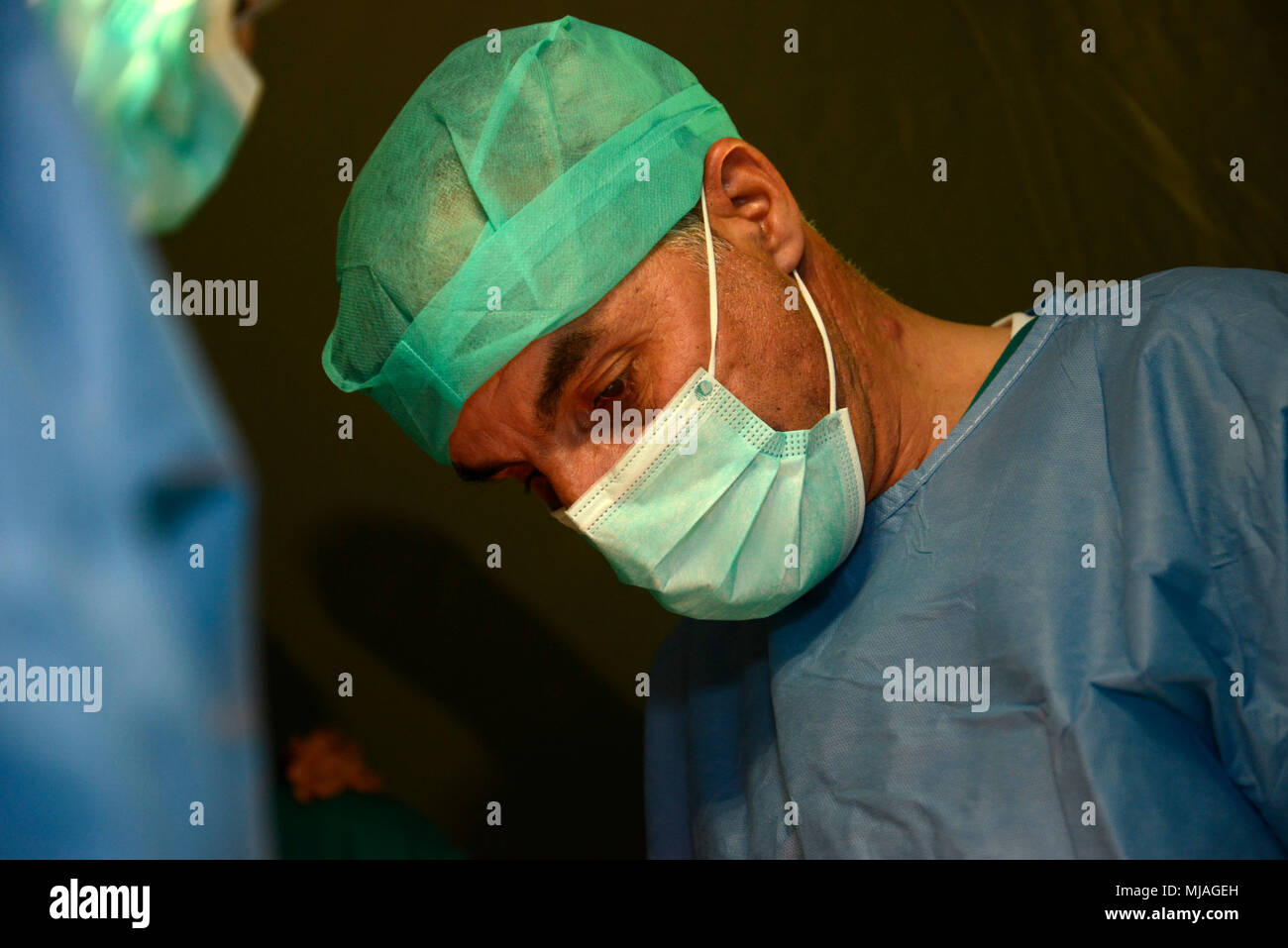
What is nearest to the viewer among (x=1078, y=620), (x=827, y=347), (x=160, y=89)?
(x=1078, y=620)

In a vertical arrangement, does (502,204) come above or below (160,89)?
below

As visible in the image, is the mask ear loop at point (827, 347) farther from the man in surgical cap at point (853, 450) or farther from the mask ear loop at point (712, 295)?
the mask ear loop at point (712, 295)

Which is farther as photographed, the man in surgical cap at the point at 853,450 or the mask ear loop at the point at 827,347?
the mask ear loop at the point at 827,347

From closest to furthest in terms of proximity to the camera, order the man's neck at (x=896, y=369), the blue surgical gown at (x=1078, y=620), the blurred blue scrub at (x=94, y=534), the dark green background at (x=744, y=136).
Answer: the blue surgical gown at (x=1078, y=620) < the blurred blue scrub at (x=94, y=534) < the man's neck at (x=896, y=369) < the dark green background at (x=744, y=136)

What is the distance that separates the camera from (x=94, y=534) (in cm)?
116

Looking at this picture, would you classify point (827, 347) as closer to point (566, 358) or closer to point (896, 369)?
point (896, 369)

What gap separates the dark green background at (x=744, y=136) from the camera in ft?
5.08

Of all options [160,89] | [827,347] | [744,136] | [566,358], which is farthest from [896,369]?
[160,89]

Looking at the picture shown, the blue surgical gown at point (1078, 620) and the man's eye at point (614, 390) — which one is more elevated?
the man's eye at point (614, 390)

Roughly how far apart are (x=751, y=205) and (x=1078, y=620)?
1.75ft

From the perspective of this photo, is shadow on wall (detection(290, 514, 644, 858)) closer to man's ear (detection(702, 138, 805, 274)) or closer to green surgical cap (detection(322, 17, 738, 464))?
green surgical cap (detection(322, 17, 738, 464))

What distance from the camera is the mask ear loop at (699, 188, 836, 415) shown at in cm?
111

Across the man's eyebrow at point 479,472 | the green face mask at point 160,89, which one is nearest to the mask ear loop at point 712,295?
the man's eyebrow at point 479,472
